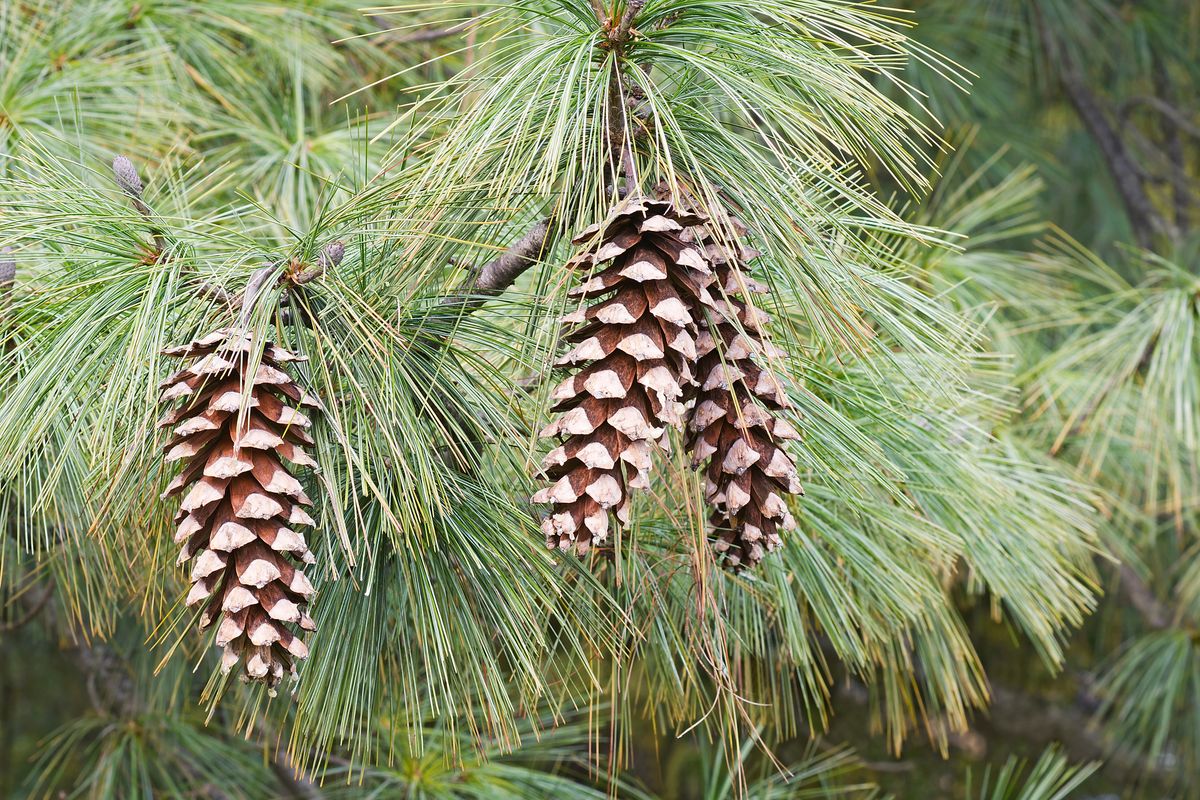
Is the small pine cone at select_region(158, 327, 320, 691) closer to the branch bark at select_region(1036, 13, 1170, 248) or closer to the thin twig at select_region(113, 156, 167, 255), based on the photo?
the thin twig at select_region(113, 156, 167, 255)

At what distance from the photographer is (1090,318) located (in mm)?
1055

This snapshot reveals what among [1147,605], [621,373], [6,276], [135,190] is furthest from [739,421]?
[1147,605]

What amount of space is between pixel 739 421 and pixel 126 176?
0.33 meters

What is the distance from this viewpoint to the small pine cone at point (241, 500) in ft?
1.41

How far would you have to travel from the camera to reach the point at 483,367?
0.54 metres

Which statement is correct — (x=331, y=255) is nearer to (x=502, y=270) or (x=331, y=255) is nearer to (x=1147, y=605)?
(x=502, y=270)

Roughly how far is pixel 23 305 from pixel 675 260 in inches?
13.2

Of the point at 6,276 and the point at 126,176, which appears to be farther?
the point at 6,276

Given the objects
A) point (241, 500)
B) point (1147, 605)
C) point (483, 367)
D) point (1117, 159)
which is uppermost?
point (1117, 159)

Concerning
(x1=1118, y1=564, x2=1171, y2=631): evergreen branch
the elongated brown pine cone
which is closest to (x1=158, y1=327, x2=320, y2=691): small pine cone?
the elongated brown pine cone

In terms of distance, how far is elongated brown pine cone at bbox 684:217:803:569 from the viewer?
466 millimetres

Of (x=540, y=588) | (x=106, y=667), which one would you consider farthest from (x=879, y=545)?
(x=106, y=667)

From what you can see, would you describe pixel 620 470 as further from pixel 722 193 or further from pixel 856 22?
pixel 856 22

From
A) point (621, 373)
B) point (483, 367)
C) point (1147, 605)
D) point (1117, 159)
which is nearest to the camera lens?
point (621, 373)
